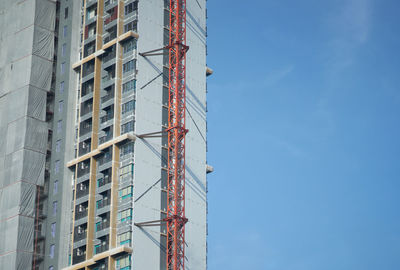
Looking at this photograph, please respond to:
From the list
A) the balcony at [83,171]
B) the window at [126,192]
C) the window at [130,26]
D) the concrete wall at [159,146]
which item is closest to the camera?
the concrete wall at [159,146]

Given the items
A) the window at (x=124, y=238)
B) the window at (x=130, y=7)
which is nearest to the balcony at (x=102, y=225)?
the window at (x=124, y=238)

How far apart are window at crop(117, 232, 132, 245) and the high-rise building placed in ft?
0.68

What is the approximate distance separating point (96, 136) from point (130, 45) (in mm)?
16345

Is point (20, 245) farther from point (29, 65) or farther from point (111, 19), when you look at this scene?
point (111, 19)

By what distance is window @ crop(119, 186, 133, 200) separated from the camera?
131 m

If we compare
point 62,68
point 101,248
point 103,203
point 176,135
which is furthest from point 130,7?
point 101,248

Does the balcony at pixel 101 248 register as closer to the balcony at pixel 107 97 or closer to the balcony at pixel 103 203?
the balcony at pixel 103 203

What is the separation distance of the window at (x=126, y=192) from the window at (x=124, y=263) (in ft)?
31.8

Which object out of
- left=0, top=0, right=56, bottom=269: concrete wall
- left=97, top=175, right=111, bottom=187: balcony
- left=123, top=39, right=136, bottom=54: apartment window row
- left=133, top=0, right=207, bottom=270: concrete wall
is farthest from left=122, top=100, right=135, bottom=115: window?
left=0, top=0, right=56, bottom=269: concrete wall

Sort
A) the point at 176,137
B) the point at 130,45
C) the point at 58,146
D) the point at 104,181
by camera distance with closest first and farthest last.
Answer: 1. the point at 176,137
2. the point at 104,181
3. the point at 130,45
4. the point at 58,146

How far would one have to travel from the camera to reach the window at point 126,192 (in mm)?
130625

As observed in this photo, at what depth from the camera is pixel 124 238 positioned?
129 m

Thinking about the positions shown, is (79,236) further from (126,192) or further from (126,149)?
(126,149)

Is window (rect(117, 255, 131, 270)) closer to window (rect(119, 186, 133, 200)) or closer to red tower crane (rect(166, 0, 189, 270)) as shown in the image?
red tower crane (rect(166, 0, 189, 270))
